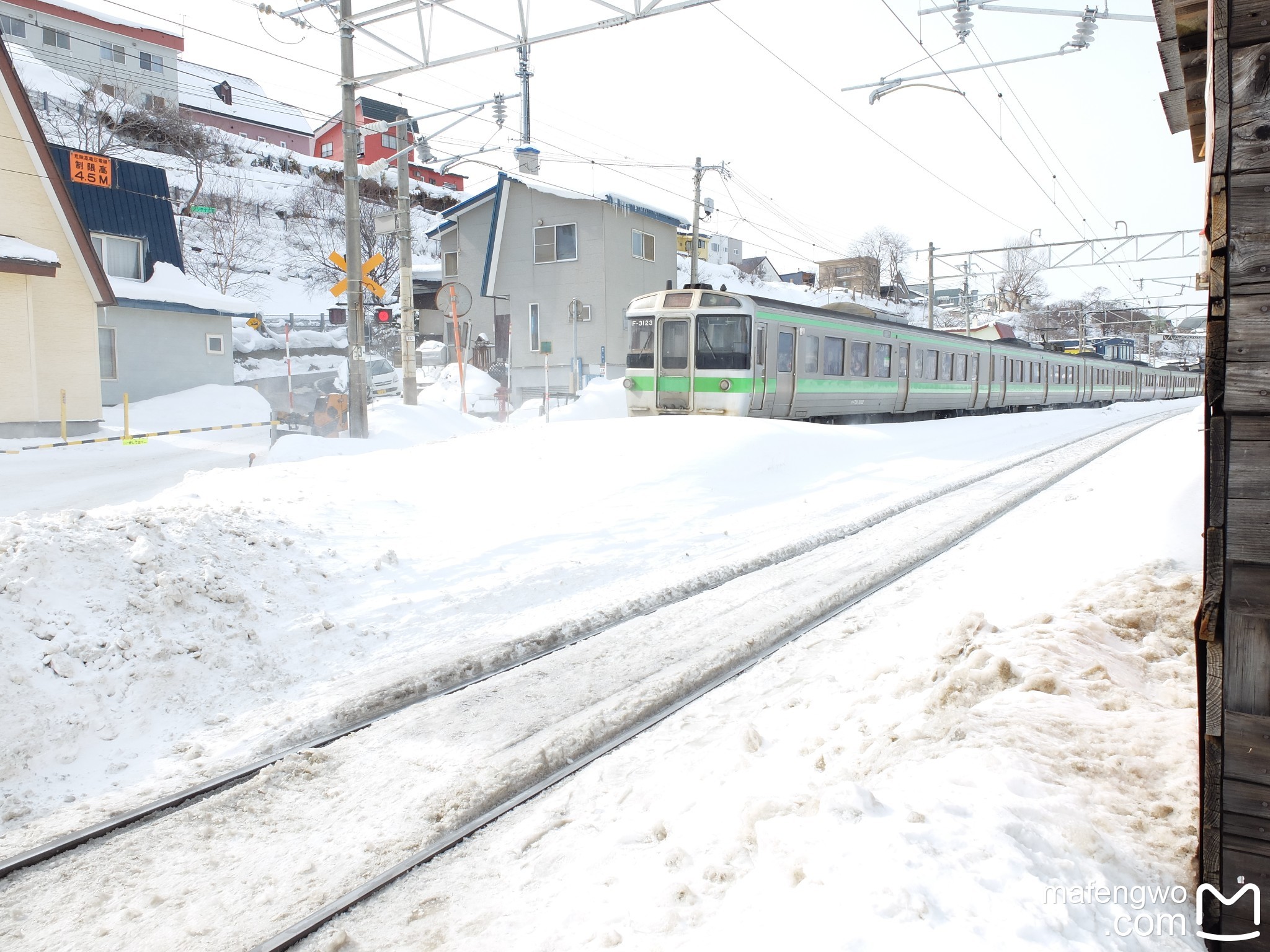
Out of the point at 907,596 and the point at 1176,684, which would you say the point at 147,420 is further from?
the point at 1176,684

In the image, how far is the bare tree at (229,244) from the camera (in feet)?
156

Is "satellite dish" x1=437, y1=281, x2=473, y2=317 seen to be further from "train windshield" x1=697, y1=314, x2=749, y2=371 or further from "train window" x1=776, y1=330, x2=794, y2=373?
"train window" x1=776, y1=330, x2=794, y2=373

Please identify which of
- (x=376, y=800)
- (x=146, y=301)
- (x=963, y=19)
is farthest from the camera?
(x=146, y=301)

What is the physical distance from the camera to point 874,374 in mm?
20547

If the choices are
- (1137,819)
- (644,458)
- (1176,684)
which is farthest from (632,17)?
(1137,819)

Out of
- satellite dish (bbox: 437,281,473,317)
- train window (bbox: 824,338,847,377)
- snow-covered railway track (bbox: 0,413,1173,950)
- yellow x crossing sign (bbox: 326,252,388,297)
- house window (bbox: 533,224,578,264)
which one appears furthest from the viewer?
house window (bbox: 533,224,578,264)

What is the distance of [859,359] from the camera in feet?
65.1

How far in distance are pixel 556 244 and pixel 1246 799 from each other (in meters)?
33.1

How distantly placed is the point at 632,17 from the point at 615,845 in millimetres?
10894

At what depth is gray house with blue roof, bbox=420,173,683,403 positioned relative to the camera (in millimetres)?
32594

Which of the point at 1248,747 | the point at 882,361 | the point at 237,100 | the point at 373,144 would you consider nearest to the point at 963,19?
the point at 882,361

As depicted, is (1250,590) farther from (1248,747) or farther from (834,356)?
(834,356)

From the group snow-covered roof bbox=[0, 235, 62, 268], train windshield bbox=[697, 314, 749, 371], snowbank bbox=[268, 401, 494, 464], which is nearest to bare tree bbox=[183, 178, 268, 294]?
snow-covered roof bbox=[0, 235, 62, 268]

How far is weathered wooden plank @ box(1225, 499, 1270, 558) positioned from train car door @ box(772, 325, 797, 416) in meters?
14.8
